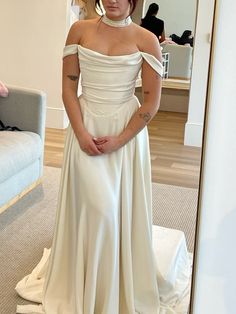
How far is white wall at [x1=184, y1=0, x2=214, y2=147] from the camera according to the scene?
1.35 metres

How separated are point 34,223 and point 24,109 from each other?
696mm

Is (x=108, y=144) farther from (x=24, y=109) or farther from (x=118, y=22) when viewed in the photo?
(x=24, y=109)

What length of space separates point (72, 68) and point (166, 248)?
2.85 ft

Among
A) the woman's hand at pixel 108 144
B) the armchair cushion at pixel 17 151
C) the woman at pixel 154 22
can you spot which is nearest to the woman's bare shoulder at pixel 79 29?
the woman's hand at pixel 108 144

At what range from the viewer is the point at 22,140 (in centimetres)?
251

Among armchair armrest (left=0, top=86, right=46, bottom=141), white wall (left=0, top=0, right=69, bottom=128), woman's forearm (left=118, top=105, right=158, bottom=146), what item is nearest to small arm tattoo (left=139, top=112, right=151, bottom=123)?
woman's forearm (left=118, top=105, right=158, bottom=146)

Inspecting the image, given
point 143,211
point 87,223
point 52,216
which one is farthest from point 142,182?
point 52,216

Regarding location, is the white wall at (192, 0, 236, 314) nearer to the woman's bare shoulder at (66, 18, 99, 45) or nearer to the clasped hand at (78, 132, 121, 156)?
the clasped hand at (78, 132, 121, 156)

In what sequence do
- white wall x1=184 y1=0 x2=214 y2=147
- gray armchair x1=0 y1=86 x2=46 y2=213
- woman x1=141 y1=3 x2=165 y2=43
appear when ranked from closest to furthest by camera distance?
white wall x1=184 y1=0 x2=214 y2=147
woman x1=141 y1=3 x2=165 y2=43
gray armchair x1=0 y1=86 x2=46 y2=213

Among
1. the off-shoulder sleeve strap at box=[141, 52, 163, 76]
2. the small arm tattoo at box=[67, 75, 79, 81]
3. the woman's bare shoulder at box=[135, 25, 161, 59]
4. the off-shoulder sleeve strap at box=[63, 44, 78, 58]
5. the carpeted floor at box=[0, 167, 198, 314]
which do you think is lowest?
the carpeted floor at box=[0, 167, 198, 314]

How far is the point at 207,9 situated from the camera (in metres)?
1.38

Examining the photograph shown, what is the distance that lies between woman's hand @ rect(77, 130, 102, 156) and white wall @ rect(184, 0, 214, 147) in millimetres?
326

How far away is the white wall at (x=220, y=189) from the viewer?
2.96 ft

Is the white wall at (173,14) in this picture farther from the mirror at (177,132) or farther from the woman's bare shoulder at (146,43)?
the woman's bare shoulder at (146,43)
